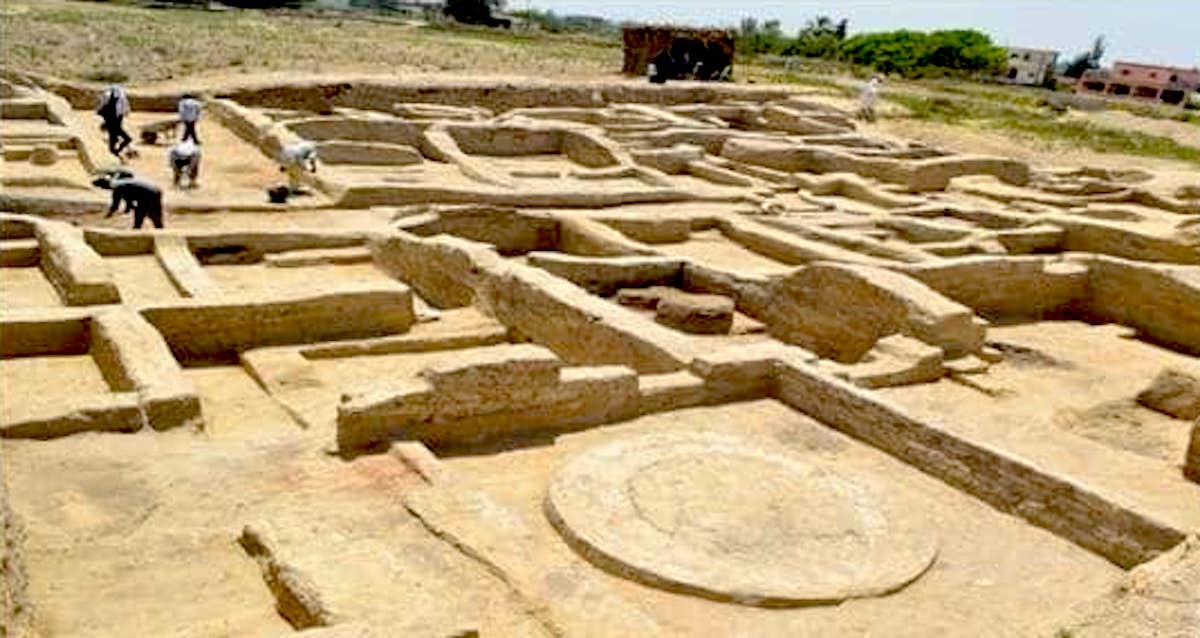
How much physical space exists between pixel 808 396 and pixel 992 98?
42845mm

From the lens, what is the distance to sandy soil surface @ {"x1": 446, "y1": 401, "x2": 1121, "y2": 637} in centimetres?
626

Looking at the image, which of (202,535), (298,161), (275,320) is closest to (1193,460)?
(202,535)

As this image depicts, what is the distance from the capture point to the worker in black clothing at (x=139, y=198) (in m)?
13.7

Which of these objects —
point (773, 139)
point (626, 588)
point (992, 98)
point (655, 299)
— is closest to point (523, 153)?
point (773, 139)

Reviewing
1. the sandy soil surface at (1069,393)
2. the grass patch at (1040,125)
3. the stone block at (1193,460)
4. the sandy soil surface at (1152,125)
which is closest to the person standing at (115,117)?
the sandy soil surface at (1069,393)

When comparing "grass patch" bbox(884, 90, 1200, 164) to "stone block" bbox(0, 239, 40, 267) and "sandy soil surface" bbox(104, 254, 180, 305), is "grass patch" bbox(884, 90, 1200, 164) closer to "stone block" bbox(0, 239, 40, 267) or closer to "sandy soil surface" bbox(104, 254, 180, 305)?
"sandy soil surface" bbox(104, 254, 180, 305)

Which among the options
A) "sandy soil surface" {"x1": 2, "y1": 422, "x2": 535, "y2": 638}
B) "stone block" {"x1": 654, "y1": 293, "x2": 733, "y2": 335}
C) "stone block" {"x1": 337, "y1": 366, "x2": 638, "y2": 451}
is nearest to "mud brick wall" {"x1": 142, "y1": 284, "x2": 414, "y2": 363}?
"sandy soil surface" {"x1": 2, "y1": 422, "x2": 535, "y2": 638}

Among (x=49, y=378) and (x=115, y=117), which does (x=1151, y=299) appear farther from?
(x=115, y=117)

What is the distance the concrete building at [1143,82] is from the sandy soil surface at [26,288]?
80753 millimetres

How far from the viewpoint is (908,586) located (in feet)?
22.1

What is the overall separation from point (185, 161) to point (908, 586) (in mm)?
13418

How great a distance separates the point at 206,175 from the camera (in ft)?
59.8

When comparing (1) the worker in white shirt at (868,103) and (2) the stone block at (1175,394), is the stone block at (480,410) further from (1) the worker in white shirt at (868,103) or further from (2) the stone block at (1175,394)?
(1) the worker in white shirt at (868,103)

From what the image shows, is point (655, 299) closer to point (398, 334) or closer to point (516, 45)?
point (398, 334)
